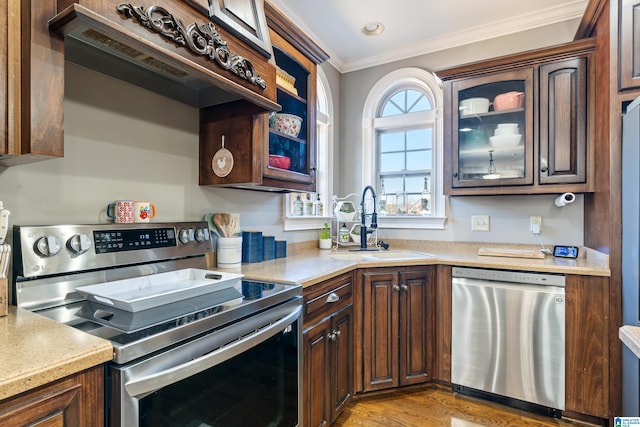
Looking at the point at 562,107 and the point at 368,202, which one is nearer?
the point at 562,107

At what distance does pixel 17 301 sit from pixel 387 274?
175 centimetres

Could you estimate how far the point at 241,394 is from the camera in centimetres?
112

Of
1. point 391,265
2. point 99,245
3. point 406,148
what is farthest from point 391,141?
point 99,245

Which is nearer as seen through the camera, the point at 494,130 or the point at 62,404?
the point at 62,404

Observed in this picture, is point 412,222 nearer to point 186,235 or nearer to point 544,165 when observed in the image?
point 544,165

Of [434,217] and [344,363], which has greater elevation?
[434,217]

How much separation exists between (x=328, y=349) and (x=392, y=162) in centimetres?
191

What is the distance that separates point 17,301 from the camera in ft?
3.34

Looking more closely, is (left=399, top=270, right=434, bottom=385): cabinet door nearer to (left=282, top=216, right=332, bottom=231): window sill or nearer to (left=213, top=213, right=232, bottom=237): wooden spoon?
(left=282, top=216, right=332, bottom=231): window sill

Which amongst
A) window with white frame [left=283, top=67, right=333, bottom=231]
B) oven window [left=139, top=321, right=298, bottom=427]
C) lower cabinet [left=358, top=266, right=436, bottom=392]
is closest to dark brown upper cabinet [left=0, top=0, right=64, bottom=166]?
oven window [left=139, top=321, right=298, bottom=427]

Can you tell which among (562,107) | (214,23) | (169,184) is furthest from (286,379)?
(562,107)

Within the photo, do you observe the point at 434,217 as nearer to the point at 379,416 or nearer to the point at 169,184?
the point at 379,416

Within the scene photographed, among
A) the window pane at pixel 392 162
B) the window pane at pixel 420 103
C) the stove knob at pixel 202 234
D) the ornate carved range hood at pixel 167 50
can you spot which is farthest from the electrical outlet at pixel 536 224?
the stove knob at pixel 202 234

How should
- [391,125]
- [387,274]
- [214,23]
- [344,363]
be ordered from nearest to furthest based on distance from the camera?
[214,23], [344,363], [387,274], [391,125]
